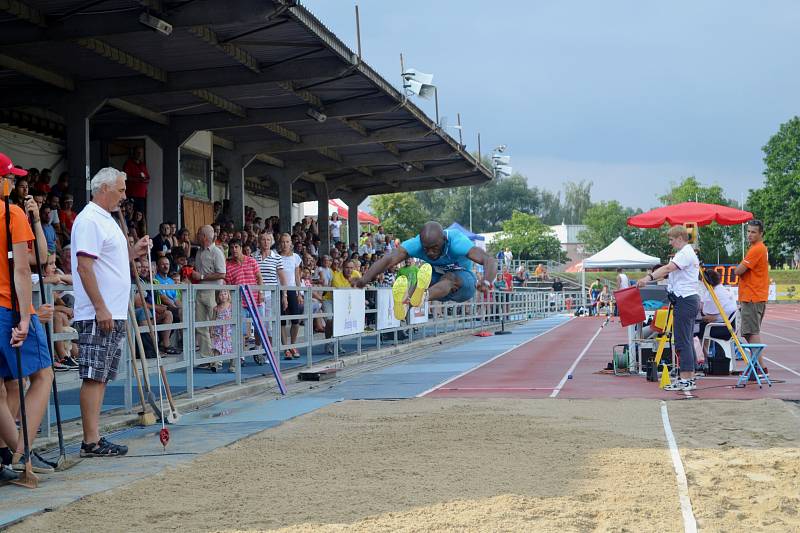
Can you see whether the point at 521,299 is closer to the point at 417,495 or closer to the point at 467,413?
the point at 467,413

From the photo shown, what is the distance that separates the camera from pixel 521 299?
3734 cm

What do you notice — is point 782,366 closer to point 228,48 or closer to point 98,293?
point 228,48

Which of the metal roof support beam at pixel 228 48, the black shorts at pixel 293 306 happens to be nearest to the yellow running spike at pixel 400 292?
the black shorts at pixel 293 306

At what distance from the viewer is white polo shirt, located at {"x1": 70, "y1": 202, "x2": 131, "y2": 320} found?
7.04 meters

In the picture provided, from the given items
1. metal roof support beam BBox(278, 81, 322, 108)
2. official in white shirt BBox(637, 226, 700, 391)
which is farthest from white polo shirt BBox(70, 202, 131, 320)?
metal roof support beam BBox(278, 81, 322, 108)

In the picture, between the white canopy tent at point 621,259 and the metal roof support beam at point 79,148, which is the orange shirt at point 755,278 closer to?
the metal roof support beam at point 79,148

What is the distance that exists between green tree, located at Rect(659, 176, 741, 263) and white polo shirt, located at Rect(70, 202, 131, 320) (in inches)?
3381

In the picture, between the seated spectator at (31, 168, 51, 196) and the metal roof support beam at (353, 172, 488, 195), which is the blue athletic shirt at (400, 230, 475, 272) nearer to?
the seated spectator at (31, 168, 51, 196)

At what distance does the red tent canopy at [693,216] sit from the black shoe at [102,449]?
991 centimetres

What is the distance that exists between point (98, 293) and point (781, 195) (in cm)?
8606

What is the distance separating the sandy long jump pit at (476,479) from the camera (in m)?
5.18

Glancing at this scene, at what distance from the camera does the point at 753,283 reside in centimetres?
1262

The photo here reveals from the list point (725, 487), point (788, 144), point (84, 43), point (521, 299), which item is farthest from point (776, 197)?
point (725, 487)

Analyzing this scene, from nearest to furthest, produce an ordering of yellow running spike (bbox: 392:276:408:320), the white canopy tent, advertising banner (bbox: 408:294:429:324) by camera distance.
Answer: yellow running spike (bbox: 392:276:408:320), advertising banner (bbox: 408:294:429:324), the white canopy tent
